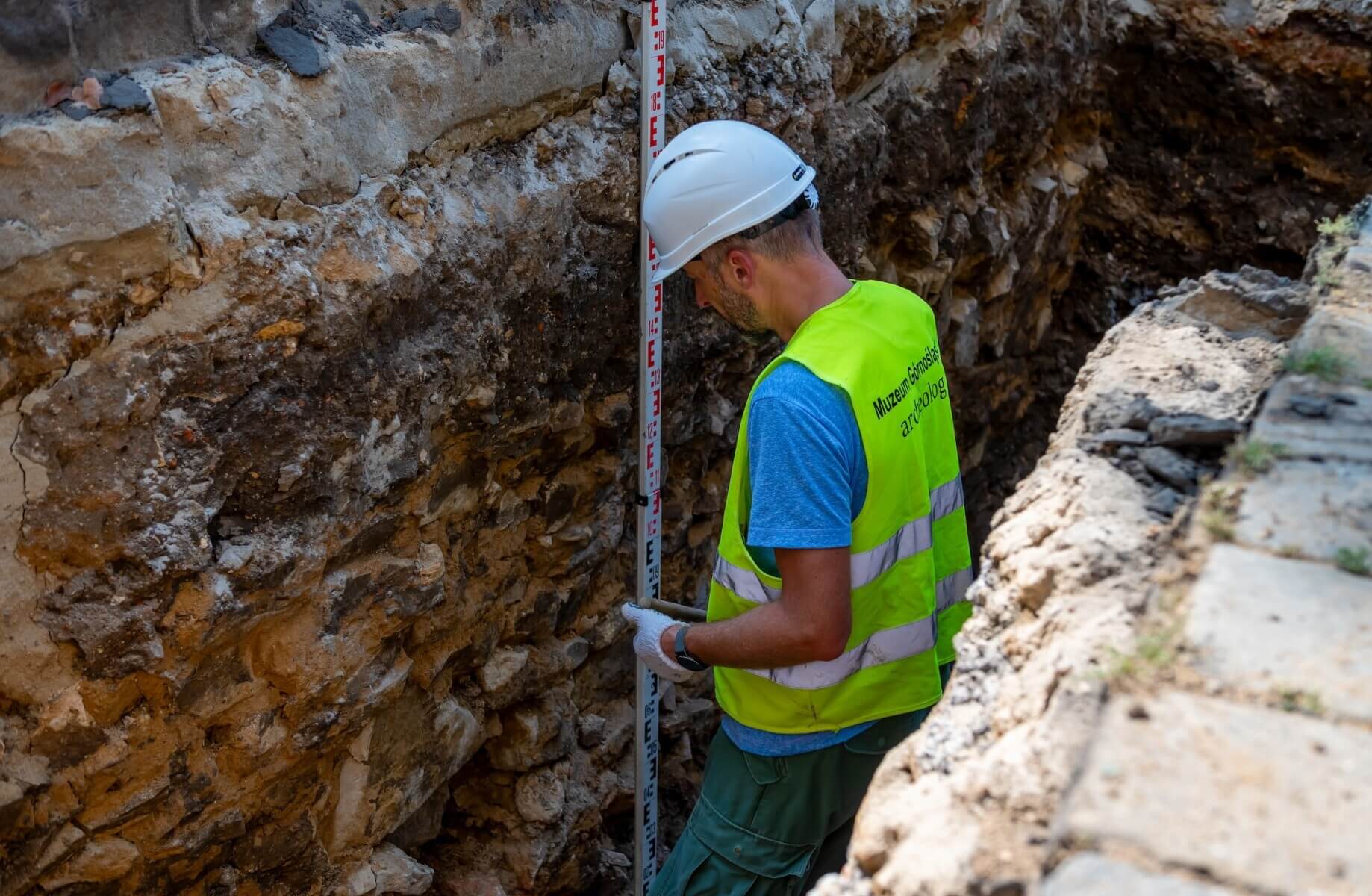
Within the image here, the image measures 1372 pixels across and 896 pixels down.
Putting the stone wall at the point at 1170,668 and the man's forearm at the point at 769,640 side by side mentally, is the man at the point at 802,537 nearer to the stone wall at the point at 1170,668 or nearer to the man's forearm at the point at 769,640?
the man's forearm at the point at 769,640

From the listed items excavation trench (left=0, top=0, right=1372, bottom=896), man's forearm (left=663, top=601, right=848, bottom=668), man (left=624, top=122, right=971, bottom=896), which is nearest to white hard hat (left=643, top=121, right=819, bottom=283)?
man (left=624, top=122, right=971, bottom=896)

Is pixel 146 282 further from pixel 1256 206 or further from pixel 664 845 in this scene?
pixel 1256 206

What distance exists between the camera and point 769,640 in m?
2.02

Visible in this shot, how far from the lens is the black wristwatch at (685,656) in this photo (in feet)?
7.41

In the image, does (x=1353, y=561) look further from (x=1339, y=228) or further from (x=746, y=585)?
(x=1339, y=228)

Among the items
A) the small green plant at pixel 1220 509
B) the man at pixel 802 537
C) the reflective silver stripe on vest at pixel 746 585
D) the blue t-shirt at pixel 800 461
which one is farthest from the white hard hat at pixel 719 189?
the small green plant at pixel 1220 509

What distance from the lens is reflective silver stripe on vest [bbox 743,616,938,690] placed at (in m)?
2.17

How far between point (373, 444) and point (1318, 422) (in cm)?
164

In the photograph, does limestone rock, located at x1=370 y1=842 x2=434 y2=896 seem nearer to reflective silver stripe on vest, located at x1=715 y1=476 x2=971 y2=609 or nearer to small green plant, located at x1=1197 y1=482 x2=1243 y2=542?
reflective silver stripe on vest, located at x1=715 y1=476 x2=971 y2=609

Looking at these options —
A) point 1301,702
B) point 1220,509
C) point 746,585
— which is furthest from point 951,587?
point 1301,702

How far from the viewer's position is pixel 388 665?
2.60 meters

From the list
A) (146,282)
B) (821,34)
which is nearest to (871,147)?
(821,34)

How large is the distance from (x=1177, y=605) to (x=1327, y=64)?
15.5 ft

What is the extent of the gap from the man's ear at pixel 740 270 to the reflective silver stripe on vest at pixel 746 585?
49 cm
